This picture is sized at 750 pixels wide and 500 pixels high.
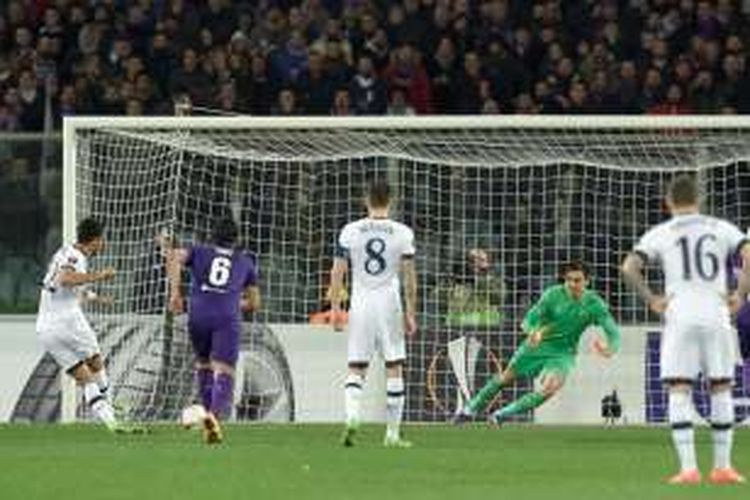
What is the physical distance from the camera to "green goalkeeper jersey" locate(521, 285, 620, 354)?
21125mm

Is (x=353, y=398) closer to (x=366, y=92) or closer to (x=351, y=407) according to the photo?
(x=351, y=407)

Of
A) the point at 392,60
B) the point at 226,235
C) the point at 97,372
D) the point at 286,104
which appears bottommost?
the point at 97,372

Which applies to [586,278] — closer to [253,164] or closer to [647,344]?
[647,344]

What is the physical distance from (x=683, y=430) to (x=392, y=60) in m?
13.0

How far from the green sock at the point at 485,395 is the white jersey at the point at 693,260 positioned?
7028 millimetres

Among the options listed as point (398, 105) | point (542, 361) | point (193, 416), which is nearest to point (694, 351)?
point (193, 416)

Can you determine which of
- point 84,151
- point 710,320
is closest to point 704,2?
point 84,151

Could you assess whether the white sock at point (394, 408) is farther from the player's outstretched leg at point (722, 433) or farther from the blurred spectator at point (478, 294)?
the blurred spectator at point (478, 294)

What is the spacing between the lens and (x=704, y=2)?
27.0m

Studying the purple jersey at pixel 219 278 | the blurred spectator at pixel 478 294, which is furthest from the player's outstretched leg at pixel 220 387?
the blurred spectator at pixel 478 294

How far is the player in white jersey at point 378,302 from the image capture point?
1805 centimetres

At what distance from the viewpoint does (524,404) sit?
21.5m

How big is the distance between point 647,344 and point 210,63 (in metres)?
6.95

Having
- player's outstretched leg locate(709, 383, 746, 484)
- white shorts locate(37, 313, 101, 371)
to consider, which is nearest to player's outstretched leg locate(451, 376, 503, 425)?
white shorts locate(37, 313, 101, 371)
